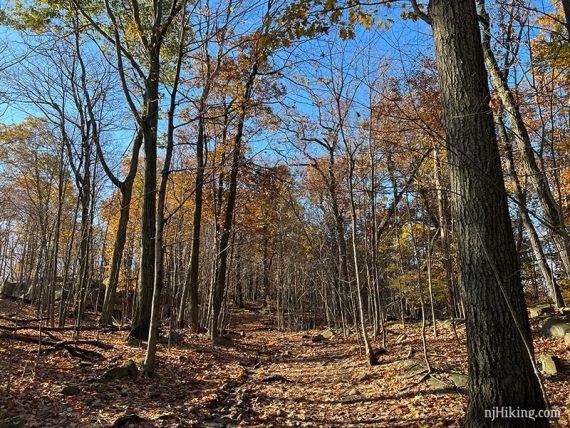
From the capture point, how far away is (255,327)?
78.7ft

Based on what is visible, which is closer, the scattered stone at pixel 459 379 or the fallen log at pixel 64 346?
the scattered stone at pixel 459 379

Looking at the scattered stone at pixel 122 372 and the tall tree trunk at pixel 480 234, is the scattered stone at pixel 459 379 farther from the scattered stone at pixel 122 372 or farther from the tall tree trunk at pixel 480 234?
the scattered stone at pixel 122 372

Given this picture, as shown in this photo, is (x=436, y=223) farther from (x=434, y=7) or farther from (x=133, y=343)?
(x=434, y=7)

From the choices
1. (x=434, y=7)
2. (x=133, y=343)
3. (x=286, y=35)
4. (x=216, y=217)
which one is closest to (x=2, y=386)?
(x=133, y=343)

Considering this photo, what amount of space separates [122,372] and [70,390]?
1041 millimetres

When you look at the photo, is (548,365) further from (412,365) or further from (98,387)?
(98,387)

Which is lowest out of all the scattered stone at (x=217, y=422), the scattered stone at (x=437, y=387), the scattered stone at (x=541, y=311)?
the scattered stone at (x=217, y=422)

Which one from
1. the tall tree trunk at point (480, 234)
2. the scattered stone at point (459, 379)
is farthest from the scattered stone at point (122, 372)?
the tall tree trunk at point (480, 234)

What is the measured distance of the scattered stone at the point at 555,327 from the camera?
778 centimetres

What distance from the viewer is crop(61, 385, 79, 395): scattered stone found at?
5105 mm

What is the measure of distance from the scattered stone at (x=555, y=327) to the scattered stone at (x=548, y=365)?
218cm

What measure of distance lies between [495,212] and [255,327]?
72.9ft

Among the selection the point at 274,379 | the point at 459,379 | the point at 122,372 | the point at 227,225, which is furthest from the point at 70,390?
the point at 227,225

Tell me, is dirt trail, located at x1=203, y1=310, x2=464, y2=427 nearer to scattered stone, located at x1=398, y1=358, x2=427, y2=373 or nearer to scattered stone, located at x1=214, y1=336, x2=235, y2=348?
scattered stone, located at x1=398, y1=358, x2=427, y2=373
